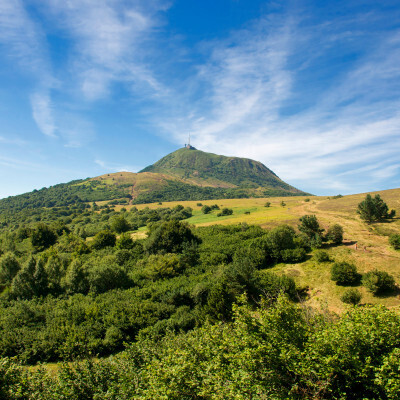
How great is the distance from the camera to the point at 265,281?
3353cm

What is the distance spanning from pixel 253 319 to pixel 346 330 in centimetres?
499

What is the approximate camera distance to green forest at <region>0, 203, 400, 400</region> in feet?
36.7

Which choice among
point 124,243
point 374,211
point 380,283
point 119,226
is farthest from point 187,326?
point 119,226

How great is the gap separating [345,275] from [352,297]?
4.25 m

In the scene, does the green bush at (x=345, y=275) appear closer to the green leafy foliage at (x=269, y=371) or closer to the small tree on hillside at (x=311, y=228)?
the small tree on hillside at (x=311, y=228)

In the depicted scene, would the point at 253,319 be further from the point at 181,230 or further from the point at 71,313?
the point at 181,230

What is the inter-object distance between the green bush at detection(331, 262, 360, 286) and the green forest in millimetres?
162

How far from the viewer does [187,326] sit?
2675 centimetres

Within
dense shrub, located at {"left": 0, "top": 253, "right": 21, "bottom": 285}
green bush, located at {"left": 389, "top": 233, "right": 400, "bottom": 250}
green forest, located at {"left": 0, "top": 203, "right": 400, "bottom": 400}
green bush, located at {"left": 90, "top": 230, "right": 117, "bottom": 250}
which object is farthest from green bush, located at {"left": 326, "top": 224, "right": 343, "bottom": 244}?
dense shrub, located at {"left": 0, "top": 253, "right": 21, "bottom": 285}

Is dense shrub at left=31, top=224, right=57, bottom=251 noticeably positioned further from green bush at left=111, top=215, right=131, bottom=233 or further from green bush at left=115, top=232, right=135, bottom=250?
green bush at left=115, top=232, right=135, bottom=250

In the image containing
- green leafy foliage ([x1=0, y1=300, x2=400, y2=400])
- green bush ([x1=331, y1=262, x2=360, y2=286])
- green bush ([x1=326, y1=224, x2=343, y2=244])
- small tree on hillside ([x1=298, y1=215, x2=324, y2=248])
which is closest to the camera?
green leafy foliage ([x1=0, y1=300, x2=400, y2=400])

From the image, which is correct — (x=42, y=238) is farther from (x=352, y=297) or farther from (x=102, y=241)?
(x=352, y=297)

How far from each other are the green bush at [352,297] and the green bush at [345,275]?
2.92 metres

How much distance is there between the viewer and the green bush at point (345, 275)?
29984 mm
